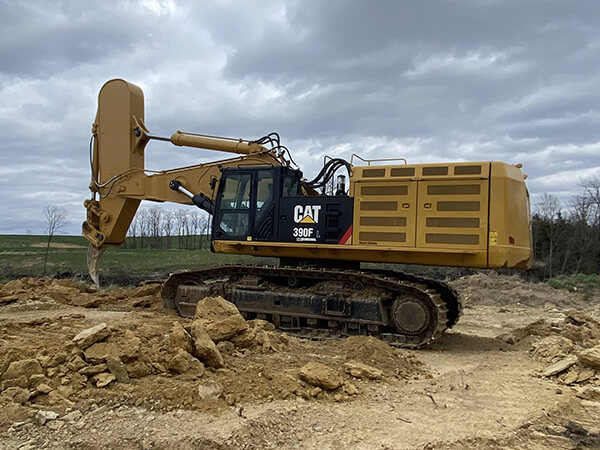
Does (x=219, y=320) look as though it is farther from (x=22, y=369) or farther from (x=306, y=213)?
(x=306, y=213)

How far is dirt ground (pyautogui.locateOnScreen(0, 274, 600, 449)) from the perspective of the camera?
4.66 m

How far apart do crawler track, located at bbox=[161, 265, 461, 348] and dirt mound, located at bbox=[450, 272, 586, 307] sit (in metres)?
8.28

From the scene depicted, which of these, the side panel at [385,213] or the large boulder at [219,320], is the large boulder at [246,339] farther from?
the side panel at [385,213]

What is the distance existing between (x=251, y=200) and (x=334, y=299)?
2.57 metres

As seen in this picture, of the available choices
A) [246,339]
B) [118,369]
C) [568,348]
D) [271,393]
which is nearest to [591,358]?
[568,348]

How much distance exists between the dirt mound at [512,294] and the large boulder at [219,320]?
11593 mm

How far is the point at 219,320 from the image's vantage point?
716cm

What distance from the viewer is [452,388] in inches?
257

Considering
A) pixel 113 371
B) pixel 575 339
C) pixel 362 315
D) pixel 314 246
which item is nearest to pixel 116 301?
pixel 314 246

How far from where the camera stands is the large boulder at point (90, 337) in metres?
5.77

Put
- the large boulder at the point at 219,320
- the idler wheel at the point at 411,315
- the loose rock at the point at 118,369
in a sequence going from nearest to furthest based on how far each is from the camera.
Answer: the loose rock at the point at 118,369
the large boulder at the point at 219,320
the idler wheel at the point at 411,315

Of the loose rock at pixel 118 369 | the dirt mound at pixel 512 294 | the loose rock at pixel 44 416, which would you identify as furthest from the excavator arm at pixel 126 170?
the dirt mound at pixel 512 294

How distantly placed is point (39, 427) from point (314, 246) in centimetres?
583

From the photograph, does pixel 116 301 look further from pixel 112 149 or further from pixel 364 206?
pixel 364 206
